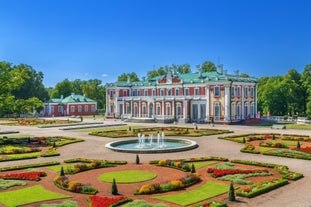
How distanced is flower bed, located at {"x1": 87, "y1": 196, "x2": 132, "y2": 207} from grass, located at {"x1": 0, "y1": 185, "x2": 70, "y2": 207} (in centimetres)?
155

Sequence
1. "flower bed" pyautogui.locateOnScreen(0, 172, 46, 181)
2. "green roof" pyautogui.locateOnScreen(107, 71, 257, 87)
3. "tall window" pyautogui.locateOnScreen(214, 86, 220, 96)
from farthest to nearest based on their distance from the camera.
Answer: "green roof" pyautogui.locateOnScreen(107, 71, 257, 87) → "tall window" pyautogui.locateOnScreen(214, 86, 220, 96) → "flower bed" pyautogui.locateOnScreen(0, 172, 46, 181)

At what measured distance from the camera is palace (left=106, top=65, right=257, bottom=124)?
192 feet

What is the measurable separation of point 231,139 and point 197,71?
34132mm

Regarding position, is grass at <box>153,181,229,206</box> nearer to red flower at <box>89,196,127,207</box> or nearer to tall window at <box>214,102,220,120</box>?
red flower at <box>89,196,127,207</box>

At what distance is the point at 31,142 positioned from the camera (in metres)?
33.5

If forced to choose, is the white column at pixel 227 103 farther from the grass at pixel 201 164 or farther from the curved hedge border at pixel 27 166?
the curved hedge border at pixel 27 166

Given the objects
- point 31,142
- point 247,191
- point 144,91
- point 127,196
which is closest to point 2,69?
point 31,142

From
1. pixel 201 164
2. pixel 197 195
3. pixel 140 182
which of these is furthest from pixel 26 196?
pixel 201 164

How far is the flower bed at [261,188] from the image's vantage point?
15139mm

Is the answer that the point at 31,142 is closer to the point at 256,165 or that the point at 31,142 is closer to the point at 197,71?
the point at 256,165

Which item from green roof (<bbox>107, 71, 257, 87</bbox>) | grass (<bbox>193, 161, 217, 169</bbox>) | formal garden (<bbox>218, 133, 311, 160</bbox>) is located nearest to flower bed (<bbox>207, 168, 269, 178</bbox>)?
grass (<bbox>193, 161, 217, 169</bbox>)

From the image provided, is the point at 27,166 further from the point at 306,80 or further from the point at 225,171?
the point at 306,80

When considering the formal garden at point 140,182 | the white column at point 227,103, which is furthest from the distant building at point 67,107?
the formal garden at point 140,182

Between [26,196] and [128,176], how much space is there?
19.0ft
